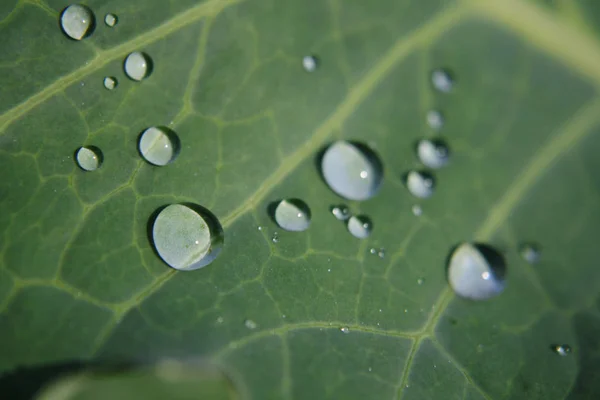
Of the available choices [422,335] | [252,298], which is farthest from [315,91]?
[422,335]

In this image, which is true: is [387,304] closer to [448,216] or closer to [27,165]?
[448,216]

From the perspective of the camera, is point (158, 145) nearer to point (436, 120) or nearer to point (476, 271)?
point (436, 120)

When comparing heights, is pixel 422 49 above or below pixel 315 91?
above

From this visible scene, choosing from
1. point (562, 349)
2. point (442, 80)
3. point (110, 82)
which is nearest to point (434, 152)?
point (442, 80)

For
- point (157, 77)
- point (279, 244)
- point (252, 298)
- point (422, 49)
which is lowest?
point (252, 298)

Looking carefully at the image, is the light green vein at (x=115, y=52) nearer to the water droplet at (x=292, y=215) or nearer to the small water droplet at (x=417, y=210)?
the water droplet at (x=292, y=215)
